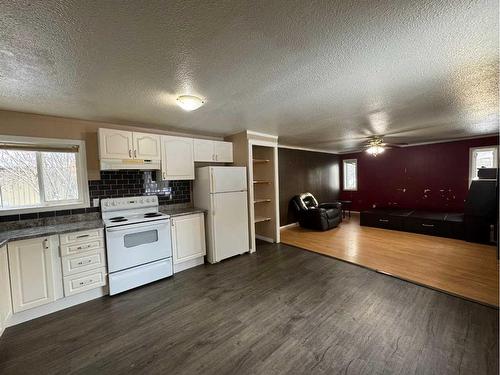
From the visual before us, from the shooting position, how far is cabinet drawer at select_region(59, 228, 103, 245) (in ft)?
7.84

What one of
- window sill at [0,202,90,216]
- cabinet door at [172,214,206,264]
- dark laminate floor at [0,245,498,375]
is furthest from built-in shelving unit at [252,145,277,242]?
window sill at [0,202,90,216]

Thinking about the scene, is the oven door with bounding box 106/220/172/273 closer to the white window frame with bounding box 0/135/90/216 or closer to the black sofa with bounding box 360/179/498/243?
the white window frame with bounding box 0/135/90/216

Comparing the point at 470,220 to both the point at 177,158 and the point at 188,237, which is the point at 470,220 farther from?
the point at 177,158

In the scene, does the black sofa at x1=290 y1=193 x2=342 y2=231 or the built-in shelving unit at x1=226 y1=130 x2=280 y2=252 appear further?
the black sofa at x1=290 y1=193 x2=342 y2=231

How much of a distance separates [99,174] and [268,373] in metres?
3.13

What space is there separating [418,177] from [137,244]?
7.02m

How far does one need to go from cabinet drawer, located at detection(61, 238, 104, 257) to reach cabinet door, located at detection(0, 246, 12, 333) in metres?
0.42

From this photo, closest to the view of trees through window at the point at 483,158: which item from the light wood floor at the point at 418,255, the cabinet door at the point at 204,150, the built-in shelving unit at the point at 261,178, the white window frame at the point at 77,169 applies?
the light wood floor at the point at 418,255

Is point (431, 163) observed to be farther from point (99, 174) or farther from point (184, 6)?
point (99, 174)

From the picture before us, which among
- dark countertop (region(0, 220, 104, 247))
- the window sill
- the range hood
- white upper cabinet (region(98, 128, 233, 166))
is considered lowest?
dark countertop (region(0, 220, 104, 247))

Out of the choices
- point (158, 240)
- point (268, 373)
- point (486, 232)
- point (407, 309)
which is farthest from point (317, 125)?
point (486, 232)

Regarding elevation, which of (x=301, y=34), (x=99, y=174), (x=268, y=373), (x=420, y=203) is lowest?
(x=268, y=373)

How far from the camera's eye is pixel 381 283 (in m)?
2.77

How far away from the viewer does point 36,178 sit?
2.72 m
